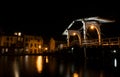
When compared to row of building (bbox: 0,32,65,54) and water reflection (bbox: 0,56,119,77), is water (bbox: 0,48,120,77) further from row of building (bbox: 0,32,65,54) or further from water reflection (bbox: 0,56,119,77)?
row of building (bbox: 0,32,65,54)

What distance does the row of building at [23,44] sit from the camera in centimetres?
7106

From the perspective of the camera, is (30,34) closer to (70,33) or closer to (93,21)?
(70,33)

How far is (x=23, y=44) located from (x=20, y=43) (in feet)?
3.44

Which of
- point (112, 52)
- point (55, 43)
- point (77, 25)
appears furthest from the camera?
point (55, 43)

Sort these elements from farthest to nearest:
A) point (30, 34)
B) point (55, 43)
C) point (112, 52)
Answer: point (30, 34) → point (55, 43) → point (112, 52)

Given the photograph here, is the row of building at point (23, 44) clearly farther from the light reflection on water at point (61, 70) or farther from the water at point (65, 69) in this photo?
the light reflection on water at point (61, 70)

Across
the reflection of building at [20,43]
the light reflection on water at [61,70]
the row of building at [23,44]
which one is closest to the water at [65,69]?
the light reflection on water at [61,70]

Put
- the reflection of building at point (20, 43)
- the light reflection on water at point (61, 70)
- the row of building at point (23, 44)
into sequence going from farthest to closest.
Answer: the reflection of building at point (20, 43)
the row of building at point (23, 44)
the light reflection on water at point (61, 70)

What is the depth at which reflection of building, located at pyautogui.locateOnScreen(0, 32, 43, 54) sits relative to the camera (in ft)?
234

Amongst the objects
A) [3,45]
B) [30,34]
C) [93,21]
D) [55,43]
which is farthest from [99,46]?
[30,34]

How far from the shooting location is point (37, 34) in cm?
8138

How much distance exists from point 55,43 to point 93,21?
122 feet

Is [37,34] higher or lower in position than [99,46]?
higher

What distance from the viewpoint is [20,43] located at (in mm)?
73688
